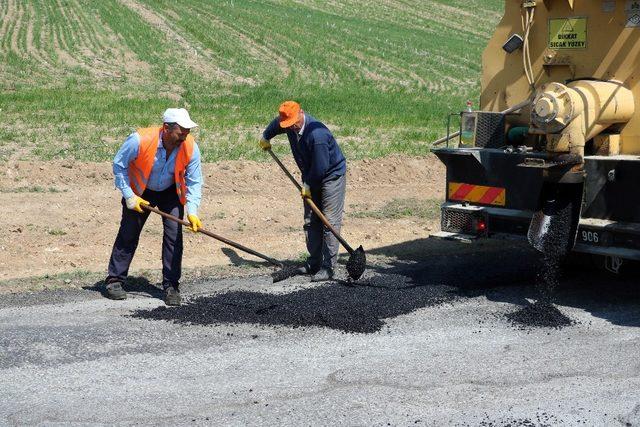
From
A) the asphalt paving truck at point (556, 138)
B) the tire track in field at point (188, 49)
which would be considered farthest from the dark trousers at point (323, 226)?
the tire track in field at point (188, 49)

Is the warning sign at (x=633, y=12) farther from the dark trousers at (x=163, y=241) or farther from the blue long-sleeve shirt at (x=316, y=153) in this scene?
the dark trousers at (x=163, y=241)

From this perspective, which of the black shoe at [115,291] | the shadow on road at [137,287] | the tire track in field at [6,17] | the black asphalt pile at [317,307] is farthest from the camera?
the tire track in field at [6,17]

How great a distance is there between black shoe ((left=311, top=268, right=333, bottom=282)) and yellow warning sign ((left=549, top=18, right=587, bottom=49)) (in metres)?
2.76

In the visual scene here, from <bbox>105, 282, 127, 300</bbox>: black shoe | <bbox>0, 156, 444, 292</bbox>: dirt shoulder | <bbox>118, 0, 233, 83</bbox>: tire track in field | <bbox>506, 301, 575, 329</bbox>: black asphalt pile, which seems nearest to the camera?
<bbox>506, 301, 575, 329</bbox>: black asphalt pile

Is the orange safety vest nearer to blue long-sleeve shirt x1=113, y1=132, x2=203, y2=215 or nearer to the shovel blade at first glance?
blue long-sleeve shirt x1=113, y1=132, x2=203, y2=215

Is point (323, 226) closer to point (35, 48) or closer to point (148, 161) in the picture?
point (148, 161)

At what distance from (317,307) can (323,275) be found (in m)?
1.25

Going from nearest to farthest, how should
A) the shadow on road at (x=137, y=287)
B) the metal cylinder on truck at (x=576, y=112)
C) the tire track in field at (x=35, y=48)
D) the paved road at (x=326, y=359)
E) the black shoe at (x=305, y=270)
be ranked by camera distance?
the paved road at (x=326, y=359)
the metal cylinder on truck at (x=576, y=112)
the shadow on road at (x=137, y=287)
the black shoe at (x=305, y=270)
the tire track in field at (x=35, y=48)

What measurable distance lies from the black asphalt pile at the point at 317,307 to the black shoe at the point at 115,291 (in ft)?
1.56

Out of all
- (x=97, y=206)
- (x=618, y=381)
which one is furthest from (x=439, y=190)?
(x=618, y=381)

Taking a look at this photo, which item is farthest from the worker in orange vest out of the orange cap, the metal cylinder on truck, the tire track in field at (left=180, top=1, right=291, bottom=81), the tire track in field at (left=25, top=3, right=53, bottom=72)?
the tire track in field at (left=180, top=1, right=291, bottom=81)

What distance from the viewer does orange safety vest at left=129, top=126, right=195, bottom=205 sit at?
757 cm

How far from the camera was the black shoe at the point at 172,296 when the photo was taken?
24.5ft

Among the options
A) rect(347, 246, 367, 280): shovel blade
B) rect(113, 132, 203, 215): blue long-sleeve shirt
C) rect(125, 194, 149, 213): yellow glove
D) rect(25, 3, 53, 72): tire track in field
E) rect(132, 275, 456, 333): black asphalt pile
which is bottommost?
rect(132, 275, 456, 333): black asphalt pile
